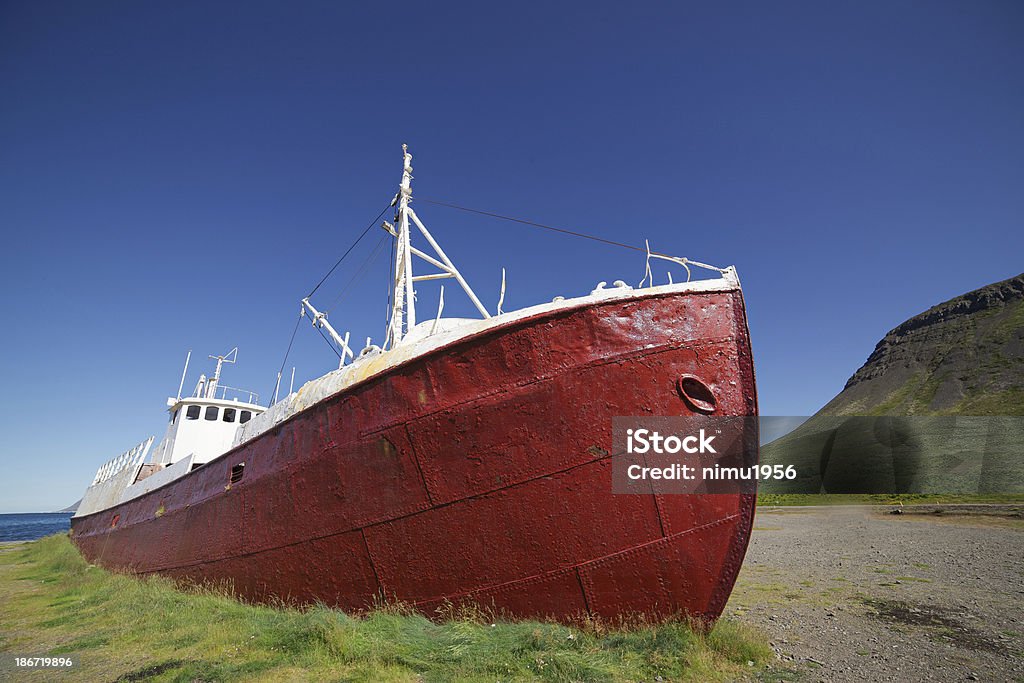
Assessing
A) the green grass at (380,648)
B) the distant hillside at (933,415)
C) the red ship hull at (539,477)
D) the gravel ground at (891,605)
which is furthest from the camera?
the distant hillside at (933,415)

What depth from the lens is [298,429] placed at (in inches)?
274

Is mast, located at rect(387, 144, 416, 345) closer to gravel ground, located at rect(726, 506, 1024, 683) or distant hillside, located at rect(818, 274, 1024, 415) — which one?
gravel ground, located at rect(726, 506, 1024, 683)

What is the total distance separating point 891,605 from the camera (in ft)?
26.2

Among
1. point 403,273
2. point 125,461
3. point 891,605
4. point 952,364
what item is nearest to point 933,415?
point 952,364

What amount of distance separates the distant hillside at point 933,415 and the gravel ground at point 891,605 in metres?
8.06

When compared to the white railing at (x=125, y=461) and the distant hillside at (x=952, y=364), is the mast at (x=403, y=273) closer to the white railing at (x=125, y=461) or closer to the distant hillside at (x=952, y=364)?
the white railing at (x=125, y=461)

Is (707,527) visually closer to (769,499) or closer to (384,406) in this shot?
(384,406)

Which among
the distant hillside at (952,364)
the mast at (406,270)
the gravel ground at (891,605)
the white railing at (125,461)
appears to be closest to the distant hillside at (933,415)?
the distant hillside at (952,364)

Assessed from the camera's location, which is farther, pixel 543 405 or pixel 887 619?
pixel 887 619

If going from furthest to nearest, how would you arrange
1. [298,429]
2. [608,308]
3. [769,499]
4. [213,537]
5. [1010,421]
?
1. [1010,421]
2. [769,499]
3. [213,537]
4. [298,429]
5. [608,308]

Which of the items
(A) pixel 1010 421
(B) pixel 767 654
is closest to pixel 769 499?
(A) pixel 1010 421

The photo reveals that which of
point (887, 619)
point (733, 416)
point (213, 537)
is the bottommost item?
point (887, 619)

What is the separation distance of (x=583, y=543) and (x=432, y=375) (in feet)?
8.21

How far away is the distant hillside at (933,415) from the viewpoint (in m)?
45.2
